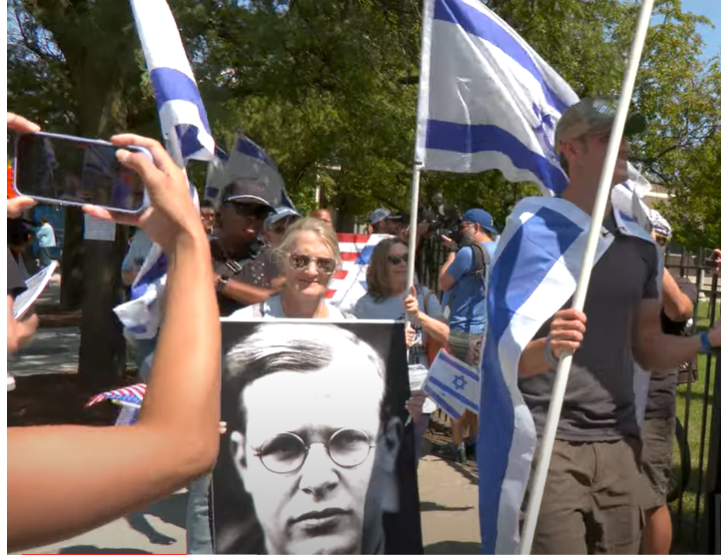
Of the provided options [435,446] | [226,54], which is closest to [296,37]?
[226,54]

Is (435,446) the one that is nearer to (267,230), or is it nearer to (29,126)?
(267,230)

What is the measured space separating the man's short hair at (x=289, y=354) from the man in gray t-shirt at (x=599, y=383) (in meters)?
0.66

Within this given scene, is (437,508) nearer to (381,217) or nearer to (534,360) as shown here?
(534,360)

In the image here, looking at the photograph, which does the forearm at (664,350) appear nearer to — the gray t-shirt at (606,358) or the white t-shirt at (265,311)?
the gray t-shirt at (606,358)

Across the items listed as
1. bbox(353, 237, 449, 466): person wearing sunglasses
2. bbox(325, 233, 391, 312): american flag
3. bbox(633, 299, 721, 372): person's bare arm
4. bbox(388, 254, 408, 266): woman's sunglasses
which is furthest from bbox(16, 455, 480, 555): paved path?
bbox(633, 299, 721, 372): person's bare arm

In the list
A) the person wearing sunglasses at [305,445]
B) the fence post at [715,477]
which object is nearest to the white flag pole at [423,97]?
the person wearing sunglasses at [305,445]

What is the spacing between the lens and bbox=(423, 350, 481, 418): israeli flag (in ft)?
13.3

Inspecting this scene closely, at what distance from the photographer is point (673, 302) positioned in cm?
441

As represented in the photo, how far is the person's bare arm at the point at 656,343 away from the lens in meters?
3.28

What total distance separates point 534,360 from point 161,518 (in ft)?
11.5

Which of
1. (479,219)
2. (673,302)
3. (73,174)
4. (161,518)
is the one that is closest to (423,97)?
(673,302)

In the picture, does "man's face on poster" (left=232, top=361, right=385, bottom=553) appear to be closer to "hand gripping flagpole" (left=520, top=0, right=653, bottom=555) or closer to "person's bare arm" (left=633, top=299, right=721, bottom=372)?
"hand gripping flagpole" (left=520, top=0, right=653, bottom=555)

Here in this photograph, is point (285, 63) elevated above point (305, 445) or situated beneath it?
elevated above

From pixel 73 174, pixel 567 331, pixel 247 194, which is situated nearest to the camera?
pixel 73 174
